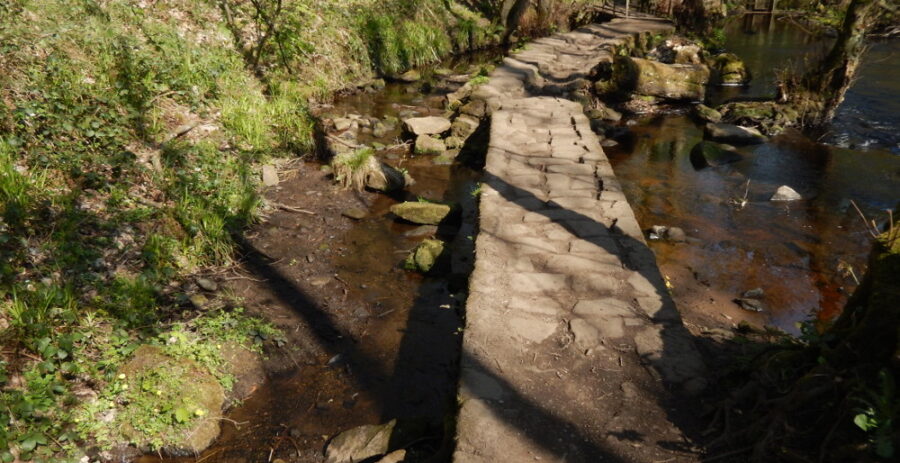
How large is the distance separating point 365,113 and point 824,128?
7390mm

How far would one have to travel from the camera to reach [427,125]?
856cm

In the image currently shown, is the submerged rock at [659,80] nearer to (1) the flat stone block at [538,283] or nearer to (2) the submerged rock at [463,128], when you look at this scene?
(2) the submerged rock at [463,128]

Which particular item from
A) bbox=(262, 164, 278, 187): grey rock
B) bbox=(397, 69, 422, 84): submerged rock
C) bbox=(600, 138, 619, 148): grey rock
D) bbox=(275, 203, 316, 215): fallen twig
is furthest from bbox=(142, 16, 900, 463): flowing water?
bbox=(262, 164, 278, 187): grey rock

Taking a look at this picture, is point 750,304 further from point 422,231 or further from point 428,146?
point 428,146

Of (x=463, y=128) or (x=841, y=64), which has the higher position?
(x=841, y=64)

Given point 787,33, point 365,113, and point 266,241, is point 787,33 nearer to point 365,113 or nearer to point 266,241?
point 365,113

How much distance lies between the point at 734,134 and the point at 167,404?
27.3 feet

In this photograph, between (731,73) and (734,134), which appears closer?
(734,134)

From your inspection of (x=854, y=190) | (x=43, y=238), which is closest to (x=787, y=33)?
(x=854, y=190)

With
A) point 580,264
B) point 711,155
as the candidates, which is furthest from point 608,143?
point 580,264

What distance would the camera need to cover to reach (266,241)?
5.70 metres

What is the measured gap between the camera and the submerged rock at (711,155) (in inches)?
316

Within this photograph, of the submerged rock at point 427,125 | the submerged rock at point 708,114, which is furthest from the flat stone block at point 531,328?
the submerged rock at point 708,114

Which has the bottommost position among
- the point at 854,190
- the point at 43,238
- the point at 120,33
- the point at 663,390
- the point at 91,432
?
the point at 854,190
